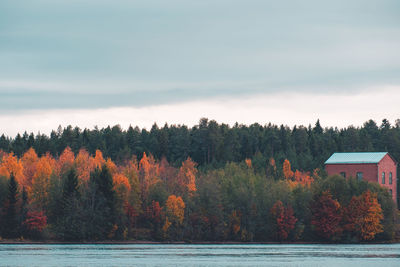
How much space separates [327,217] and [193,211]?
25.7m

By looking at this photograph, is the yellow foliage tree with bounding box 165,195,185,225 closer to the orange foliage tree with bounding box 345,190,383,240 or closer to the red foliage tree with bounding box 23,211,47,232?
the red foliage tree with bounding box 23,211,47,232

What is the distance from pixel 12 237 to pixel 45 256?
41452 millimetres

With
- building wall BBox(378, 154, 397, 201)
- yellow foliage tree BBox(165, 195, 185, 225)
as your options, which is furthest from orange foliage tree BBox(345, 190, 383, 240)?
yellow foliage tree BBox(165, 195, 185, 225)

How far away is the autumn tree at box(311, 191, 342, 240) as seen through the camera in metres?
130

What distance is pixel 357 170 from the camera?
154125 mm

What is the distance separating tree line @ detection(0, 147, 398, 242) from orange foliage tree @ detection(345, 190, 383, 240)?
0.18 m

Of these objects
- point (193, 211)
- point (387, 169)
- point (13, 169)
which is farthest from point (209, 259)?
point (13, 169)

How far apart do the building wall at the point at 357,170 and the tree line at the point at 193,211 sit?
15192 mm

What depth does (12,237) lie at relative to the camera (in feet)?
429

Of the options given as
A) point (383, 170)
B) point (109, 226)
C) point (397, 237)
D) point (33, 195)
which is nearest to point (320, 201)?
point (397, 237)

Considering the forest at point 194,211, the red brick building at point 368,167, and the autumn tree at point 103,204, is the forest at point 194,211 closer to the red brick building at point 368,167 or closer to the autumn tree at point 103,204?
the autumn tree at point 103,204

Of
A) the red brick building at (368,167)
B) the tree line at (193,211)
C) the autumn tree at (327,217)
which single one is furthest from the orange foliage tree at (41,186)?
the red brick building at (368,167)

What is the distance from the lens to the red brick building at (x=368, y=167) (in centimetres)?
15275

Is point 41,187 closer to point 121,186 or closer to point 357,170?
point 121,186
